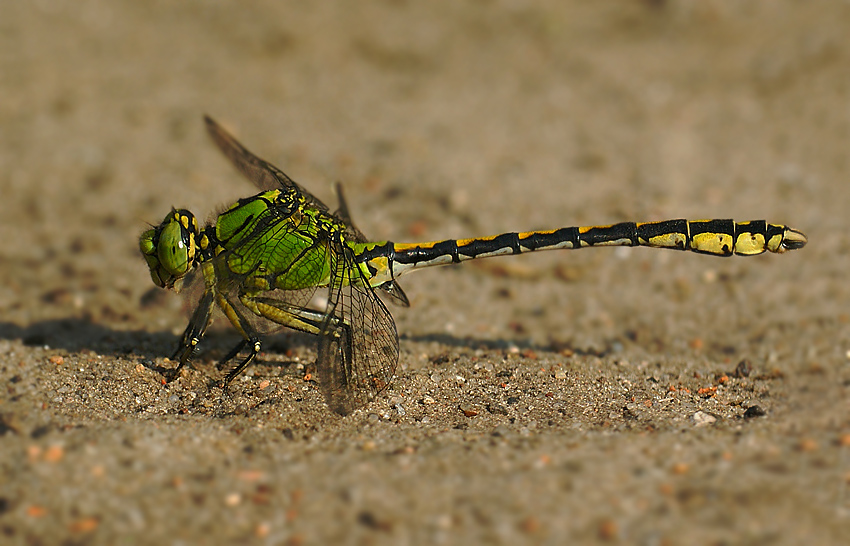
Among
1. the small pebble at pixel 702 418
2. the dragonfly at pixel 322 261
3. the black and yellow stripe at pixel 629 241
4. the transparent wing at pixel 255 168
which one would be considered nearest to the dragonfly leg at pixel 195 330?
the dragonfly at pixel 322 261

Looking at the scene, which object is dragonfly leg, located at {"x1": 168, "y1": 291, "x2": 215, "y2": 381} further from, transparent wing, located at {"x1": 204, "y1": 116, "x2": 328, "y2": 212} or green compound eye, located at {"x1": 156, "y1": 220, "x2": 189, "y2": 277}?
transparent wing, located at {"x1": 204, "y1": 116, "x2": 328, "y2": 212}

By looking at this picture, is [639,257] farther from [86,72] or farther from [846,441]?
[86,72]

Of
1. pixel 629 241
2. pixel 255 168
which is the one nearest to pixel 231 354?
pixel 255 168

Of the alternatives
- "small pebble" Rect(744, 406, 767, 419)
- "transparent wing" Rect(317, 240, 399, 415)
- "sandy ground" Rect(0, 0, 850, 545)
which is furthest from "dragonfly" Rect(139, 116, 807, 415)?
"small pebble" Rect(744, 406, 767, 419)

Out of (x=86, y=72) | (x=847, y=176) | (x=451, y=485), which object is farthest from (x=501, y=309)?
(x=86, y=72)

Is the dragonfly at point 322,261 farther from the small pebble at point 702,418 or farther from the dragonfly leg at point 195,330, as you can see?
the small pebble at point 702,418

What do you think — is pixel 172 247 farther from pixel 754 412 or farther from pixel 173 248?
pixel 754 412
